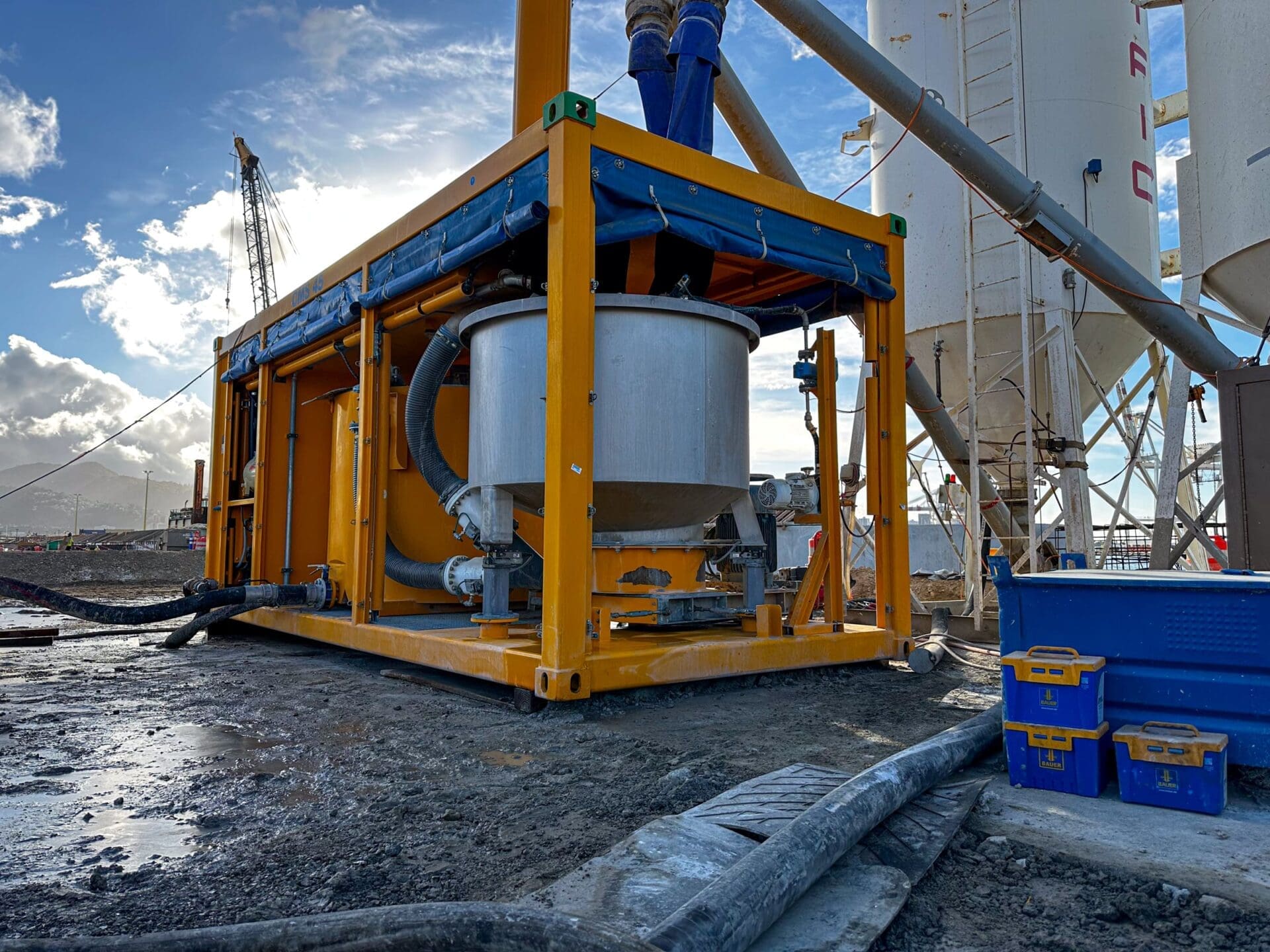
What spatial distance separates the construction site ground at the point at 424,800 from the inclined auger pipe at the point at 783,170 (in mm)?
3634

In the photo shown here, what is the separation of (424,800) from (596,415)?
2424 millimetres

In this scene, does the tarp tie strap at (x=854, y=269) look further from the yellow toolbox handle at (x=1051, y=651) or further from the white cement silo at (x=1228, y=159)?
the yellow toolbox handle at (x=1051, y=651)

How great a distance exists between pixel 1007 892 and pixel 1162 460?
580 centimetres

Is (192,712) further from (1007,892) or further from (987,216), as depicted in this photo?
(987,216)

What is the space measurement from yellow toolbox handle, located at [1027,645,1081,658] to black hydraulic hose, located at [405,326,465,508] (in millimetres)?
3867

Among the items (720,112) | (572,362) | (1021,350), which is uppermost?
(720,112)

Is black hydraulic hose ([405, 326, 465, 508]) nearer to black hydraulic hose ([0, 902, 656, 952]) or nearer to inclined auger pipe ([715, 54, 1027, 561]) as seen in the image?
inclined auger pipe ([715, 54, 1027, 561])

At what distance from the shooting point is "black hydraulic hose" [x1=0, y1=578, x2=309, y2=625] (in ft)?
20.3

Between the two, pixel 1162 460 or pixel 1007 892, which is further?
pixel 1162 460

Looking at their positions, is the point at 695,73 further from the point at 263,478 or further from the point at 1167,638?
the point at 263,478

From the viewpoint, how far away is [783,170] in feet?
27.7

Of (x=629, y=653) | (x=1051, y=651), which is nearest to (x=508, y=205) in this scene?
(x=629, y=653)

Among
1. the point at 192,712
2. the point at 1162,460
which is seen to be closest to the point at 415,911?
the point at 192,712

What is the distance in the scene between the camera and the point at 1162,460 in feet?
22.4
